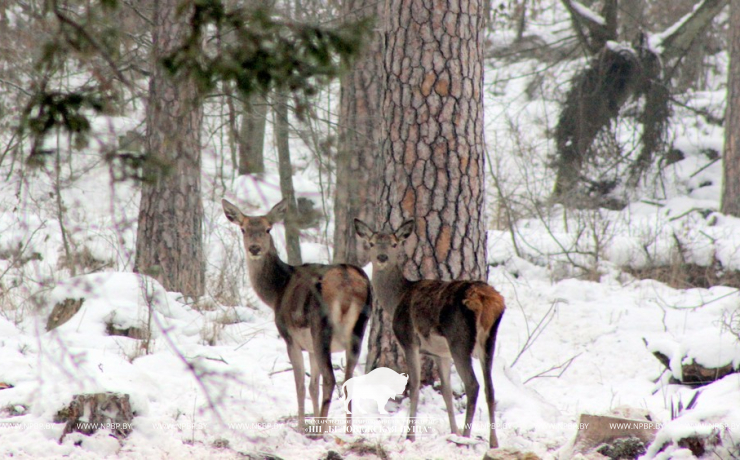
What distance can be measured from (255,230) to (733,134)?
12082mm

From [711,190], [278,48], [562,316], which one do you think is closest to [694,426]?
Result: [278,48]

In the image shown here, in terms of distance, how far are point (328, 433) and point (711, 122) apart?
1688 centimetres

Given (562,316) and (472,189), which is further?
(562,316)

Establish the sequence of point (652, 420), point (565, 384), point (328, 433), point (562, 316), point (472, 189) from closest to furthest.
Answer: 1. point (652, 420)
2. point (328, 433)
3. point (472, 189)
4. point (565, 384)
5. point (562, 316)

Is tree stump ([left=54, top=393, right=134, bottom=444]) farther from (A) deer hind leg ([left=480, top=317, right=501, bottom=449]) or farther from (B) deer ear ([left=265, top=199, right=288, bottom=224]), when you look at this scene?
(A) deer hind leg ([left=480, top=317, right=501, bottom=449])

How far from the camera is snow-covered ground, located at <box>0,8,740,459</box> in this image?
5082mm

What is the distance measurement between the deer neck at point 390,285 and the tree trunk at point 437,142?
13.6 inches

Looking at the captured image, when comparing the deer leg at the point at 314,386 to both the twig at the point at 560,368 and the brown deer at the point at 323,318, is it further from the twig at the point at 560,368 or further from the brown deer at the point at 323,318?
the twig at the point at 560,368

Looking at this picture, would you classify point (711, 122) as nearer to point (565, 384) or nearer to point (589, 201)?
point (589, 201)

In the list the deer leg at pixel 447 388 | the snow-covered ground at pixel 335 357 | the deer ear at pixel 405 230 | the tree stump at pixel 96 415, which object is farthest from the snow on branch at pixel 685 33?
the tree stump at pixel 96 415

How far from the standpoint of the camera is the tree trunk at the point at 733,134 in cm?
1539

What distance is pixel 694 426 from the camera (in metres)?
4.55

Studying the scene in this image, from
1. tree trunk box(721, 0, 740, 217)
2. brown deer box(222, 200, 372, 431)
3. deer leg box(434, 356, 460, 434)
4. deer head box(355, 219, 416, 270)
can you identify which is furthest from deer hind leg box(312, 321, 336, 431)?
tree trunk box(721, 0, 740, 217)

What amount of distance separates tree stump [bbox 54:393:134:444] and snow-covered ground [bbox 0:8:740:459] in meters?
0.05
